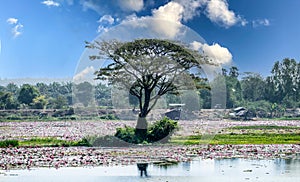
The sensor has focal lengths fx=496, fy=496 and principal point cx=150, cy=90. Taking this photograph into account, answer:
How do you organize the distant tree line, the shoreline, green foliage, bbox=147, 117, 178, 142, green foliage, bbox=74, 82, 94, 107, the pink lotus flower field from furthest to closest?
the distant tree line
green foliage, bbox=74, 82, 94, 107
the pink lotus flower field
green foliage, bbox=147, 117, 178, 142
the shoreline

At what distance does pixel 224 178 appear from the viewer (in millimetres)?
16359

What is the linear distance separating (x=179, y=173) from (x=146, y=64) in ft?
50.7

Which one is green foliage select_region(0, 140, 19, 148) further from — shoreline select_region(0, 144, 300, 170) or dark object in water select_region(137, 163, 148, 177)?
dark object in water select_region(137, 163, 148, 177)

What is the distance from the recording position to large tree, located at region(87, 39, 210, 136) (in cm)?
3209

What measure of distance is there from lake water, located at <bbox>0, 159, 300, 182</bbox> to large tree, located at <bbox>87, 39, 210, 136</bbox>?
1286 centimetres

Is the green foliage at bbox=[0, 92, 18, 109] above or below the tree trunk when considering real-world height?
above

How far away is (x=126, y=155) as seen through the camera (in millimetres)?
22719

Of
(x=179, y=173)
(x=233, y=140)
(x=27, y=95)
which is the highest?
(x=27, y=95)

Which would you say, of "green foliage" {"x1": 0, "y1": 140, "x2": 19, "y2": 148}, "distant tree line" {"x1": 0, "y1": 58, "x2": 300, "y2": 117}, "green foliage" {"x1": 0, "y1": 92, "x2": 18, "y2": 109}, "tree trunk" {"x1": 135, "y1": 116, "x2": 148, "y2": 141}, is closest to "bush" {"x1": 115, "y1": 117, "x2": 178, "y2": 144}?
"tree trunk" {"x1": 135, "y1": 116, "x2": 148, "y2": 141}

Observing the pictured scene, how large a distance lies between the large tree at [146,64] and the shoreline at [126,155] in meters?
6.09

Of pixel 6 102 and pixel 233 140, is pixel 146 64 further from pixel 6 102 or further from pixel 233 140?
pixel 6 102

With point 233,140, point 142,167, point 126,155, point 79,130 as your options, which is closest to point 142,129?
point 233,140

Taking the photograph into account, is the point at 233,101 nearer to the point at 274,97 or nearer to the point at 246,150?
the point at 274,97

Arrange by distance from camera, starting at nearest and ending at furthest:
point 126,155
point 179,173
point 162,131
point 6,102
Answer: point 179,173
point 126,155
point 162,131
point 6,102
